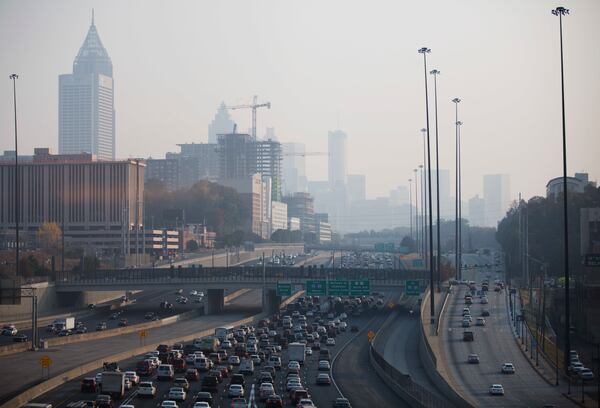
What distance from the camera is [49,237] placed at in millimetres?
143000

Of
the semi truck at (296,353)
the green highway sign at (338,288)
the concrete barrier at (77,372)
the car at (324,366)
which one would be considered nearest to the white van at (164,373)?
the concrete barrier at (77,372)

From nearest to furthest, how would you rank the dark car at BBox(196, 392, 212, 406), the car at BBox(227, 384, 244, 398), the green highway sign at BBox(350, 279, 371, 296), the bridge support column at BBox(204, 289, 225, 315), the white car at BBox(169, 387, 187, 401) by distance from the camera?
the dark car at BBox(196, 392, 212, 406), the white car at BBox(169, 387, 187, 401), the car at BBox(227, 384, 244, 398), the green highway sign at BBox(350, 279, 371, 296), the bridge support column at BBox(204, 289, 225, 315)

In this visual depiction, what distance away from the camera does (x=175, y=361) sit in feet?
175

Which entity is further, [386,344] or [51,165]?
[51,165]

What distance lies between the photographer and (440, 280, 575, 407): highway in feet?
139

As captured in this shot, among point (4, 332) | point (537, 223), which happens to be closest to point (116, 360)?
point (4, 332)

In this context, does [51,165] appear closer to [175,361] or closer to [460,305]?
[460,305]

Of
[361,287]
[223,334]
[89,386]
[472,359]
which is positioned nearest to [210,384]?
[89,386]

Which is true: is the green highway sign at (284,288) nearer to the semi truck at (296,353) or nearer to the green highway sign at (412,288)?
the green highway sign at (412,288)

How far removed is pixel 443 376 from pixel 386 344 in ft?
68.6

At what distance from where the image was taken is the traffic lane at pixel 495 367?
42.4m

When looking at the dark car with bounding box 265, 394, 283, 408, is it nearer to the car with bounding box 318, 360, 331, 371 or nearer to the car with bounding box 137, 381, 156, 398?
the car with bounding box 137, 381, 156, 398

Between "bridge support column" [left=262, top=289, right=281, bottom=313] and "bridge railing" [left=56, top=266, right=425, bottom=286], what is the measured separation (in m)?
1.02

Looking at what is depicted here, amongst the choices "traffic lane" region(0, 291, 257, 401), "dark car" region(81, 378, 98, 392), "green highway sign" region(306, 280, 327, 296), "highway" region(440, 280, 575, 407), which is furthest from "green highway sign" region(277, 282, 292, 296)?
"dark car" region(81, 378, 98, 392)
